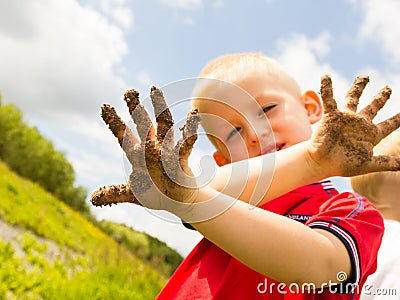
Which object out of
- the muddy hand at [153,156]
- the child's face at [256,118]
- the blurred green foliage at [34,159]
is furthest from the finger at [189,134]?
the blurred green foliage at [34,159]

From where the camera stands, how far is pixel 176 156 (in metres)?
0.74

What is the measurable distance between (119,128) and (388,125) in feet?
1.96

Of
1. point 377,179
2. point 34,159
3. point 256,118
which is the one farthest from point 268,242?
point 34,159

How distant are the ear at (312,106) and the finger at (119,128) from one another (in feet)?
3.15

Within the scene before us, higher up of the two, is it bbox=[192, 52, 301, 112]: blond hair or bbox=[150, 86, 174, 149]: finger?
bbox=[192, 52, 301, 112]: blond hair

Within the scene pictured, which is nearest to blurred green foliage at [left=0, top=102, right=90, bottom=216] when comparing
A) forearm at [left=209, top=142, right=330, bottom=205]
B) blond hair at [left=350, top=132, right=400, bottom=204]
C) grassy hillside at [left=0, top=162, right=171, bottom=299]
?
grassy hillside at [left=0, top=162, right=171, bottom=299]

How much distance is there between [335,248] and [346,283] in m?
0.12

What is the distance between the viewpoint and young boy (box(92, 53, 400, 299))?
83cm

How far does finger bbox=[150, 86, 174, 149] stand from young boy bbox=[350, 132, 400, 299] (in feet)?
4.71

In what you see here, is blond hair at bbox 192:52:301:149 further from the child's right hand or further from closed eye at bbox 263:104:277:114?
the child's right hand

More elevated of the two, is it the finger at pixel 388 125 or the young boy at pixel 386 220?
the young boy at pixel 386 220

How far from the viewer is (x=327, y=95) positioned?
94 centimetres

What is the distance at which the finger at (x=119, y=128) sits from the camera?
76cm

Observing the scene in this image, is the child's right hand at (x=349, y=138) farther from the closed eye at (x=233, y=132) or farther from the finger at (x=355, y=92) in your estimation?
the closed eye at (x=233, y=132)
